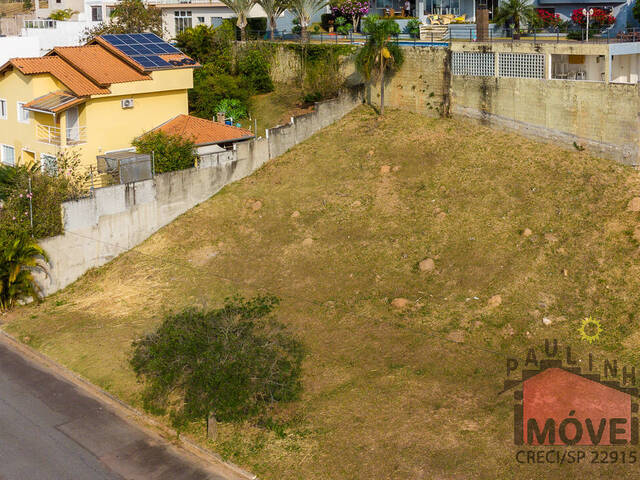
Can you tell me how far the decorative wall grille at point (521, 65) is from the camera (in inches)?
1435

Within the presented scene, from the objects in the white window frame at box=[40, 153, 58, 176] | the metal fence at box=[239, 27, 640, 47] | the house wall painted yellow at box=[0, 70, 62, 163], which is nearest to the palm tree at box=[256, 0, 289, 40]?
the metal fence at box=[239, 27, 640, 47]

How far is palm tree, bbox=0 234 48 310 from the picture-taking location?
1191 inches

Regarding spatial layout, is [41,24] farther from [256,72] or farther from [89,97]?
[89,97]

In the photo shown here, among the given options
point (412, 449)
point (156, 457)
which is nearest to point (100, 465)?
point (156, 457)

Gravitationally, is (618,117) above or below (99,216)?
Answer: above

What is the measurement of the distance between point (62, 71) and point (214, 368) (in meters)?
24.2

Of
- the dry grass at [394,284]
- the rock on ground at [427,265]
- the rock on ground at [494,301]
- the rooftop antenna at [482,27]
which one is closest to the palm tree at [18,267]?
the dry grass at [394,284]

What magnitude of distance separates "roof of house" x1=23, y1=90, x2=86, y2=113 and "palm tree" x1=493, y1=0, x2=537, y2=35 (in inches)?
881

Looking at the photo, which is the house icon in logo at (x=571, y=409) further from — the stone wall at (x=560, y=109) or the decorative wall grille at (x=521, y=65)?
the decorative wall grille at (x=521, y=65)

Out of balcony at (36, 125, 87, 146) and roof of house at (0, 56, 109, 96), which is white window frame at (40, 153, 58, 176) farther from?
roof of house at (0, 56, 109, 96)

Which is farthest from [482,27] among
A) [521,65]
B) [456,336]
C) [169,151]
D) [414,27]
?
[456,336]

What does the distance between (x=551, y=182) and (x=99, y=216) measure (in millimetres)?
18978

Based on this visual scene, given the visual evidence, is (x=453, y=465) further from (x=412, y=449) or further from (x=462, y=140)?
(x=462, y=140)

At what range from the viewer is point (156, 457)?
21.7 m
